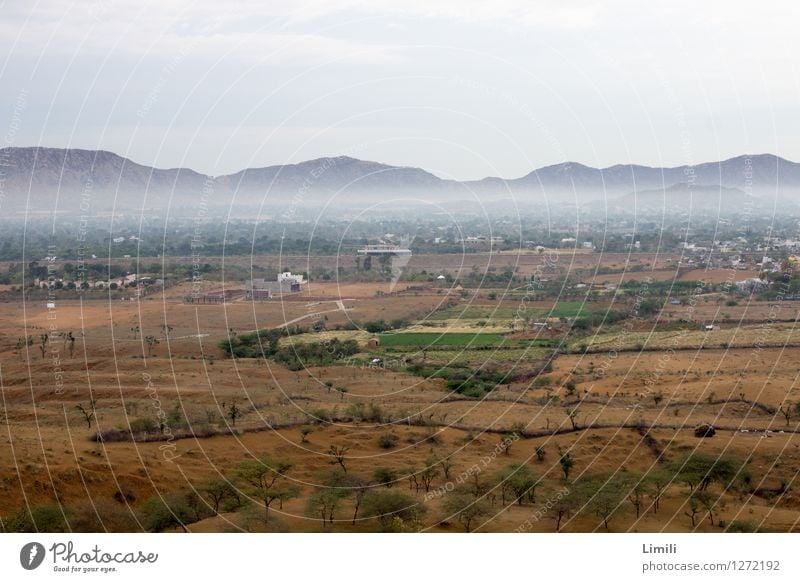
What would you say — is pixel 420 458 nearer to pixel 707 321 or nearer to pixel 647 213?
pixel 707 321

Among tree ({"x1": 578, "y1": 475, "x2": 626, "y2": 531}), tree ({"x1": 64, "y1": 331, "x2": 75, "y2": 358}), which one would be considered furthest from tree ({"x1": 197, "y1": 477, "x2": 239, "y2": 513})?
tree ({"x1": 64, "y1": 331, "x2": 75, "y2": 358})

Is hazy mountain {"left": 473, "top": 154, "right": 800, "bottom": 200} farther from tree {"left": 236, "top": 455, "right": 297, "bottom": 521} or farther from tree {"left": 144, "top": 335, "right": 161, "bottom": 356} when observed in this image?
tree {"left": 236, "top": 455, "right": 297, "bottom": 521}

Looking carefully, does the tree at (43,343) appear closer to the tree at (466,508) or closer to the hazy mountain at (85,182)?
the tree at (466,508)

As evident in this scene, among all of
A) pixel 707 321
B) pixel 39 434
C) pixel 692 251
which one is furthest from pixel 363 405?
pixel 692 251

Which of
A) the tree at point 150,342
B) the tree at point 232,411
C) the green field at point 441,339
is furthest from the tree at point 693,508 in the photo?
the tree at point 150,342

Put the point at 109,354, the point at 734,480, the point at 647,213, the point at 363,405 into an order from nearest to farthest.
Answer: the point at 734,480 < the point at 363,405 < the point at 109,354 < the point at 647,213
